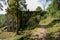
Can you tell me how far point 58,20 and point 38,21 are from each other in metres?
3.33

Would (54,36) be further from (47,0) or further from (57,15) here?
(47,0)

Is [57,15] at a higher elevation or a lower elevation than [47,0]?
lower

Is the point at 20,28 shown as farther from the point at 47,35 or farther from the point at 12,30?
the point at 47,35

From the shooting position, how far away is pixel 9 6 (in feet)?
53.2

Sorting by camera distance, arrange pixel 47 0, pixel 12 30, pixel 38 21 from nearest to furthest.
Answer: pixel 12 30 < pixel 38 21 < pixel 47 0

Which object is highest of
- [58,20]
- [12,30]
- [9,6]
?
[9,6]

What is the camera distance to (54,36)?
45.5ft

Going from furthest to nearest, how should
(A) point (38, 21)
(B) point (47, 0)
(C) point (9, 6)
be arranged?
(B) point (47, 0) < (A) point (38, 21) < (C) point (9, 6)

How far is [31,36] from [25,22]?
5507 millimetres

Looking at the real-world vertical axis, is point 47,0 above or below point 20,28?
above

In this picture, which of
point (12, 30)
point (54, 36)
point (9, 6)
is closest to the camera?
point (54, 36)

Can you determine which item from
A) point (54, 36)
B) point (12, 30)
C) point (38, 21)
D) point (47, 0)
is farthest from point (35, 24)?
point (47, 0)

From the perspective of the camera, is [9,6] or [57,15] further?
[57,15]

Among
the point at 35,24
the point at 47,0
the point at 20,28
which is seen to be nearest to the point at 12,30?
the point at 20,28
